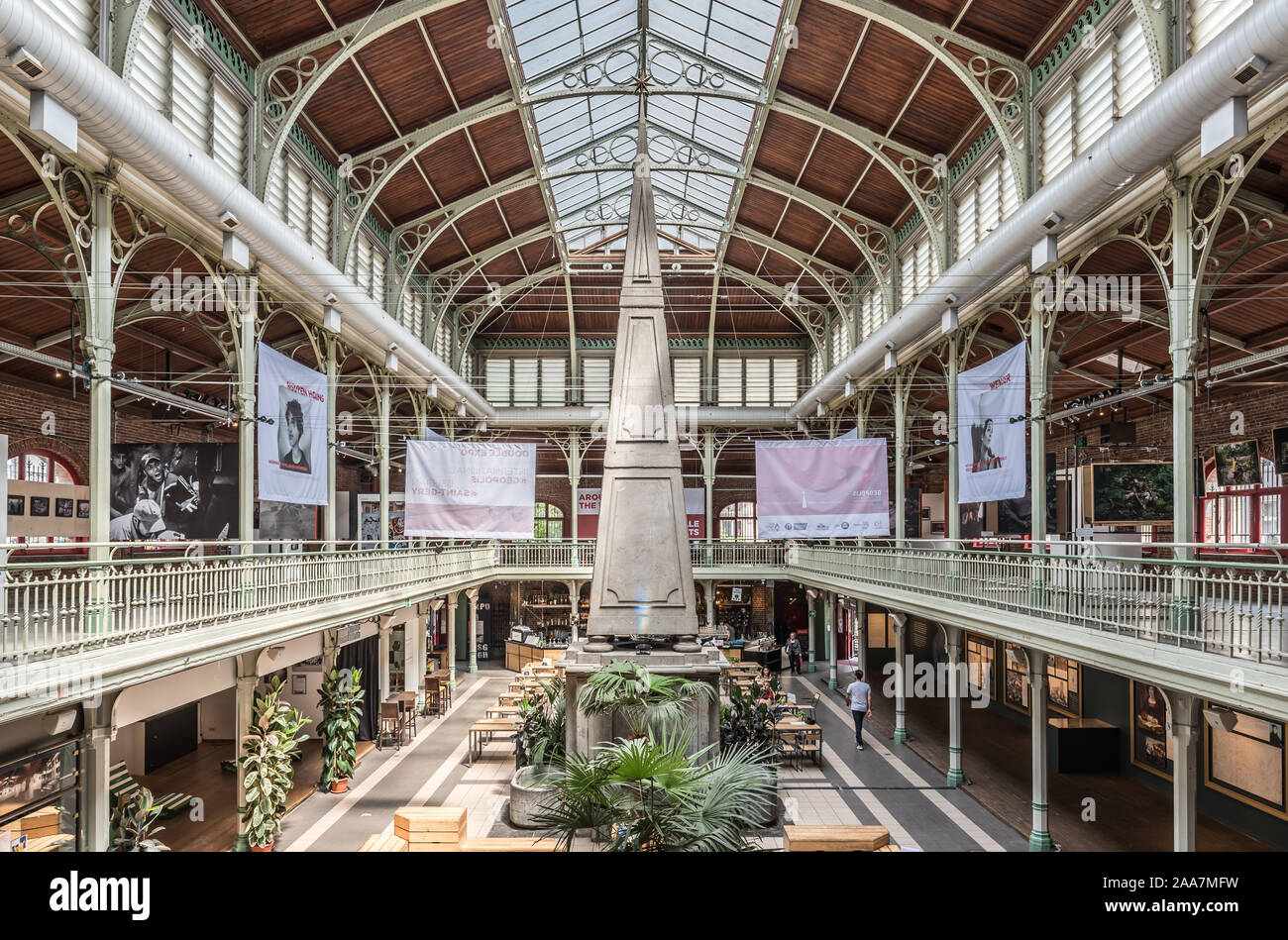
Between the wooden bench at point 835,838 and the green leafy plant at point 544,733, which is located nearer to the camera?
the wooden bench at point 835,838

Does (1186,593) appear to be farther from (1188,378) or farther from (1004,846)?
(1004,846)

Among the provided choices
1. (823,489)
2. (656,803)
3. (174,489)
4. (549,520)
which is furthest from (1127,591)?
(549,520)

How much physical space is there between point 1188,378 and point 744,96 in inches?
470

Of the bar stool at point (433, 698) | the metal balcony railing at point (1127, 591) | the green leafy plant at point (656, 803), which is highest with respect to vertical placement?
the metal balcony railing at point (1127, 591)

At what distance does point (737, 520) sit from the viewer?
37.3m

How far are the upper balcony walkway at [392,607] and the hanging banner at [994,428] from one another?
3.72 ft

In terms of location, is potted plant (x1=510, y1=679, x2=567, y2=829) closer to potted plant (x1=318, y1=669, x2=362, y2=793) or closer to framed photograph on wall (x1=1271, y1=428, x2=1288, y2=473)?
potted plant (x1=318, y1=669, x2=362, y2=793)

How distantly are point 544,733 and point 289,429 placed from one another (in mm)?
6556

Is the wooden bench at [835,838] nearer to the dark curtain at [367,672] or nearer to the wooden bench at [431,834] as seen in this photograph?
the wooden bench at [431,834]

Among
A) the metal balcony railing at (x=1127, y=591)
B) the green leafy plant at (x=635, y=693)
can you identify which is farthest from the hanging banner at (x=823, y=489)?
the green leafy plant at (x=635, y=693)

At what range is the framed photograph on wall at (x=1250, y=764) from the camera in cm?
1356

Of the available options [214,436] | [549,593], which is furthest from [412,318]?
[549,593]

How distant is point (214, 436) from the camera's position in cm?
2458

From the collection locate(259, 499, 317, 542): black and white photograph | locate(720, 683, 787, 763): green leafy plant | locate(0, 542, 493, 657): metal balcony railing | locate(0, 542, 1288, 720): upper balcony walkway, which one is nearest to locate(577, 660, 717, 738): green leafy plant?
locate(720, 683, 787, 763): green leafy plant
